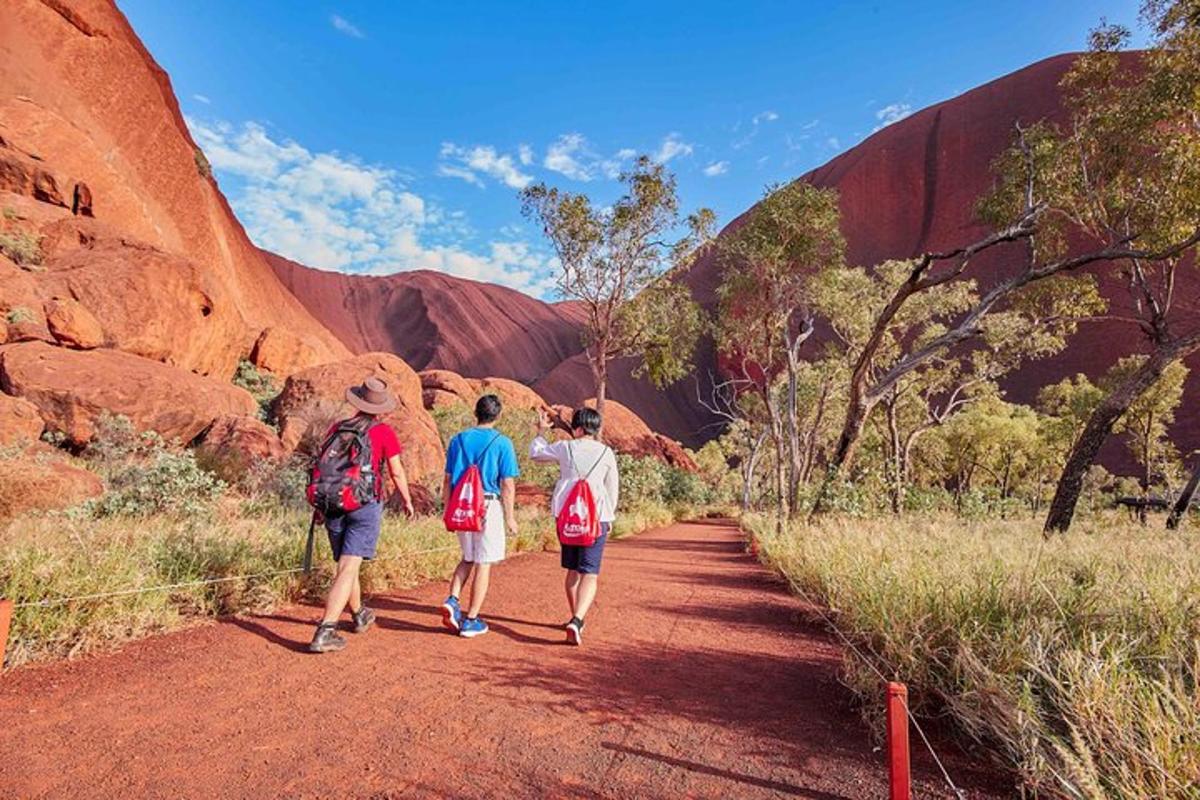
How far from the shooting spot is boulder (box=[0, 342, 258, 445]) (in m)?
12.0

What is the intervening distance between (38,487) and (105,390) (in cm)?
629

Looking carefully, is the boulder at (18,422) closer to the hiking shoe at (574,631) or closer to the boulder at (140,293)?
the boulder at (140,293)

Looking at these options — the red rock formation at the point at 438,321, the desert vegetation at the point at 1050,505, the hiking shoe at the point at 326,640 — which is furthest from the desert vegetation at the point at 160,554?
the red rock formation at the point at 438,321

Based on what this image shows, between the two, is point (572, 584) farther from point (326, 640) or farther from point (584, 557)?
point (326, 640)

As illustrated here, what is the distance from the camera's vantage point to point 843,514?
38.4ft

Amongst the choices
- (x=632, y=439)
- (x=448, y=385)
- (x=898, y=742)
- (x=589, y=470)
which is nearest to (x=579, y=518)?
(x=589, y=470)

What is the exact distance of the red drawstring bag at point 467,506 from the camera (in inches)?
185

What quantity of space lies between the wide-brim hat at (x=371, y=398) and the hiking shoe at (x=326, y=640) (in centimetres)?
155

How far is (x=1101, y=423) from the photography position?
31.0 feet

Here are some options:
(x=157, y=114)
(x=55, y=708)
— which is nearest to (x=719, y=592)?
(x=55, y=708)

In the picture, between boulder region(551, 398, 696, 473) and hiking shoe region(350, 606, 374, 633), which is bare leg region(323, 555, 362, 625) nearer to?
hiking shoe region(350, 606, 374, 633)

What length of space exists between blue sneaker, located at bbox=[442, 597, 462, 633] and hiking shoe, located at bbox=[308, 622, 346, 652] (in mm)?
820

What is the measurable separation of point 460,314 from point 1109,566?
286 ft

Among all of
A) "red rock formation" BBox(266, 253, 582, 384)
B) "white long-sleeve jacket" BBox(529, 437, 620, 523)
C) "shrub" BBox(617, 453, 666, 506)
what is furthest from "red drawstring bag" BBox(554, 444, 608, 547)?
"red rock formation" BBox(266, 253, 582, 384)
